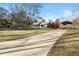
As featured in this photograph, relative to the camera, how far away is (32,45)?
4.74 ft

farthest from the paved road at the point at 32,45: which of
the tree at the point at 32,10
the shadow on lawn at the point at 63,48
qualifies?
the tree at the point at 32,10

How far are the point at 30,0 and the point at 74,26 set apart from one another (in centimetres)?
33

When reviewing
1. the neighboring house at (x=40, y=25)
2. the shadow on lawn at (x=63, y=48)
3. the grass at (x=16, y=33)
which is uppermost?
the neighboring house at (x=40, y=25)

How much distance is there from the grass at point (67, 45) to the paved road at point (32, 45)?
28mm

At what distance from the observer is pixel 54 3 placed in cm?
144

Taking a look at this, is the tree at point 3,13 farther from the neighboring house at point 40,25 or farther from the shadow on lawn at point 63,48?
the shadow on lawn at point 63,48

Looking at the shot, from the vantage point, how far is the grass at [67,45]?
1.42m

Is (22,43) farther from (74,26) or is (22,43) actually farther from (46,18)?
(74,26)

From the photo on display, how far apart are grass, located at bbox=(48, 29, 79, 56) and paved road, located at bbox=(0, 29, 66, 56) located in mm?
28

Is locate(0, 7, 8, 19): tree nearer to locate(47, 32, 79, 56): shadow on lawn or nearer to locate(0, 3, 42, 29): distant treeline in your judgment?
locate(0, 3, 42, 29): distant treeline

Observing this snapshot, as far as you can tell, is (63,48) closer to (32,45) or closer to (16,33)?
(32,45)

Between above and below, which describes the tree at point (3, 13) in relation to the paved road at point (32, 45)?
above

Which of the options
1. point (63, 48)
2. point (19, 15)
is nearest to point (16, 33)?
point (19, 15)

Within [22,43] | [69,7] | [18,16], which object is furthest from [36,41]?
[69,7]
